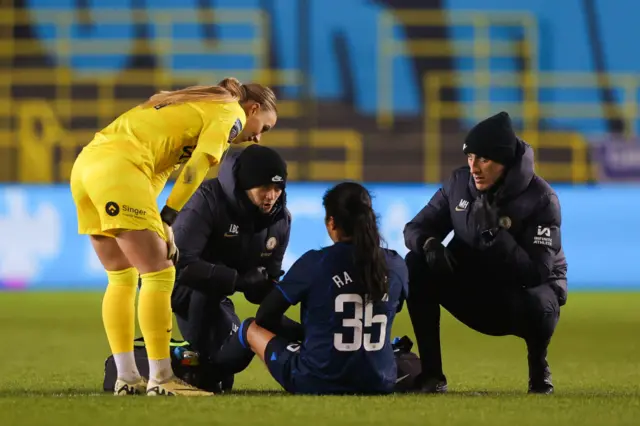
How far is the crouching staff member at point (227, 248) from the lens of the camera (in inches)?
253

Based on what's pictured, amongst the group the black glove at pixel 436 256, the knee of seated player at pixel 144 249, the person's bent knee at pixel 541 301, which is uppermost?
the knee of seated player at pixel 144 249

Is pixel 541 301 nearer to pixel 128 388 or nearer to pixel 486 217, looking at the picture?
pixel 486 217

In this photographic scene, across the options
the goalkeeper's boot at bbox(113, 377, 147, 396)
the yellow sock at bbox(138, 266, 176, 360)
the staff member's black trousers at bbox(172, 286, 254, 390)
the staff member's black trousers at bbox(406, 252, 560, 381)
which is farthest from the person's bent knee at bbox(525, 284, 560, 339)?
the goalkeeper's boot at bbox(113, 377, 147, 396)

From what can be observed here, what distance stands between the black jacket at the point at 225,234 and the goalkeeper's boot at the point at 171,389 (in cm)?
68

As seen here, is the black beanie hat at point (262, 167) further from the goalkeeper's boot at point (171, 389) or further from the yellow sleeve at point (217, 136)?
the goalkeeper's boot at point (171, 389)

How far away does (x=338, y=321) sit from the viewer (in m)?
5.75

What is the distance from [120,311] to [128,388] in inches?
13.5

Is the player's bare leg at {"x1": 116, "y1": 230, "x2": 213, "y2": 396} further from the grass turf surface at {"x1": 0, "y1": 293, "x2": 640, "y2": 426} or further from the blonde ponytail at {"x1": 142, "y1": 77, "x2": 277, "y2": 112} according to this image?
the blonde ponytail at {"x1": 142, "y1": 77, "x2": 277, "y2": 112}

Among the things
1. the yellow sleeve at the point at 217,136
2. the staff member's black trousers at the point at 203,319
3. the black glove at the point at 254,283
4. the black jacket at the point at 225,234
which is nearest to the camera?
the yellow sleeve at the point at 217,136

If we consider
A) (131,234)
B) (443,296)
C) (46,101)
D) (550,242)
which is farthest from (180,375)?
(46,101)

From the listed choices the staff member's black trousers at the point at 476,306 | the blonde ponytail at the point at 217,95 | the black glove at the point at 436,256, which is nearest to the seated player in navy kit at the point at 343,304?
the black glove at the point at 436,256

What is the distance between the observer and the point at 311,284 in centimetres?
579

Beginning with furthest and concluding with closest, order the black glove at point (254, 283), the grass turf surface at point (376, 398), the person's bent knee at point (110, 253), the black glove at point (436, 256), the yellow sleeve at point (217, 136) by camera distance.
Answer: the black glove at point (254, 283) < the black glove at point (436, 256) < the person's bent knee at point (110, 253) < the yellow sleeve at point (217, 136) < the grass turf surface at point (376, 398)

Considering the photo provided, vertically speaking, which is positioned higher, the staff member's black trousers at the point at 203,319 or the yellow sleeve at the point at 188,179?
the yellow sleeve at the point at 188,179
